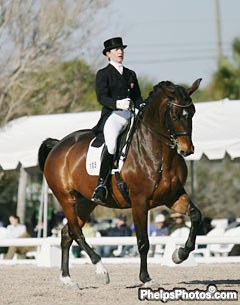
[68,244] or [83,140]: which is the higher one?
[83,140]

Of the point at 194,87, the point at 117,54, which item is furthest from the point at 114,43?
the point at 194,87

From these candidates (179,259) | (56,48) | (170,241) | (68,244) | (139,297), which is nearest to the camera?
(139,297)

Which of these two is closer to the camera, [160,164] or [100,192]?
[160,164]

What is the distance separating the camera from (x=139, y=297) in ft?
31.0

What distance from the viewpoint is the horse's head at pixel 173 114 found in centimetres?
1019

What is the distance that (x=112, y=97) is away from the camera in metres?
11.3

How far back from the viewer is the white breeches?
11023 millimetres

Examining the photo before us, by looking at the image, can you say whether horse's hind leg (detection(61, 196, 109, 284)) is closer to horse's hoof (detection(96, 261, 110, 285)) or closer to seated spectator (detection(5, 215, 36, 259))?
horse's hoof (detection(96, 261, 110, 285))

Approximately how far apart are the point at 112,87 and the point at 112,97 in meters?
0.13

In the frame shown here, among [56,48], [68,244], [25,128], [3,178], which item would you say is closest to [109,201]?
[68,244]

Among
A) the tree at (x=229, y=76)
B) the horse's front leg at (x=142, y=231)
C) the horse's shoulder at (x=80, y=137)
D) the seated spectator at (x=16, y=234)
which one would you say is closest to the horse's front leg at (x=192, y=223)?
the horse's front leg at (x=142, y=231)

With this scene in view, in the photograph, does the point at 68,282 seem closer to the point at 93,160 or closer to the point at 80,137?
the point at 93,160

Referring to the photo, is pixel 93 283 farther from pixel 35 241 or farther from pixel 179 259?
pixel 35 241

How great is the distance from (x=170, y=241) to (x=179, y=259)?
6.39m
